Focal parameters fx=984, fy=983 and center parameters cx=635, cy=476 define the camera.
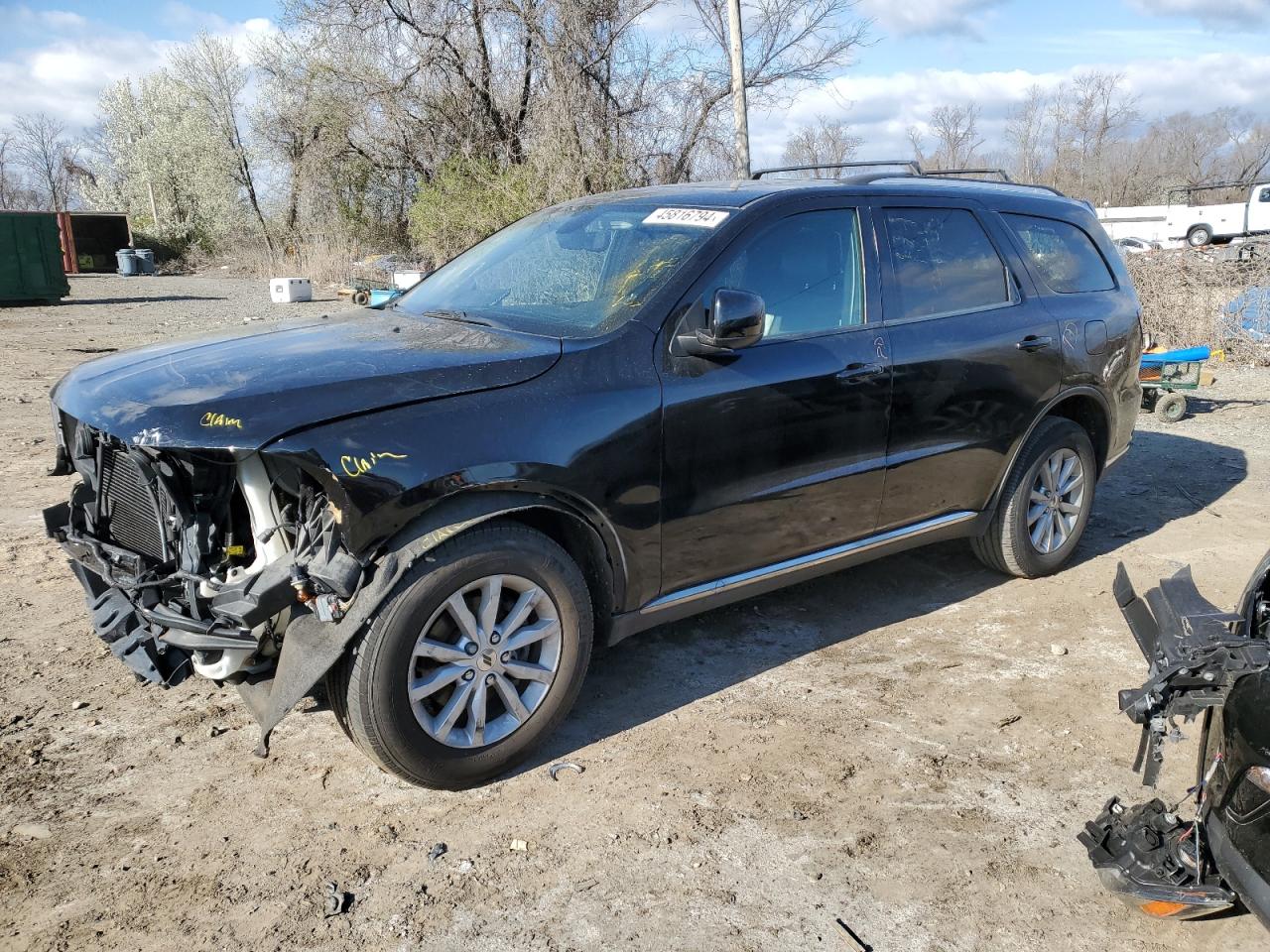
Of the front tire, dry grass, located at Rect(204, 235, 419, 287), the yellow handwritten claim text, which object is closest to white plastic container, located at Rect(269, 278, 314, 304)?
dry grass, located at Rect(204, 235, 419, 287)

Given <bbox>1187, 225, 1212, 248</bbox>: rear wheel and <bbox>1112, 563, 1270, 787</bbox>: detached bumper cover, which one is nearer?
<bbox>1112, 563, 1270, 787</bbox>: detached bumper cover

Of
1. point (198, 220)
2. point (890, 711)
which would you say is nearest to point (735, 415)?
point (890, 711)

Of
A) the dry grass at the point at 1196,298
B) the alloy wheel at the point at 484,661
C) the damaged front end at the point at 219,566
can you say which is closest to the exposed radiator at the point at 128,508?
the damaged front end at the point at 219,566

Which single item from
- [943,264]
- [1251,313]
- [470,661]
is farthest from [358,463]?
[1251,313]

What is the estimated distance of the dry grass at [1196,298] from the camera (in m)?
12.2

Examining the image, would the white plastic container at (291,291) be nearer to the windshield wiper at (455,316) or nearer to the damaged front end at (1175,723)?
the windshield wiper at (455,316)

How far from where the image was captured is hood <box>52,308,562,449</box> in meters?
2.81

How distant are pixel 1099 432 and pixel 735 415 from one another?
282 centimetres

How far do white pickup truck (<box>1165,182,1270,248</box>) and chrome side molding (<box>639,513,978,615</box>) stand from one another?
36.5 m

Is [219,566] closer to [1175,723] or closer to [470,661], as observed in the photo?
[470,661]

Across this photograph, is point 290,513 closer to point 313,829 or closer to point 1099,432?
point 313,829

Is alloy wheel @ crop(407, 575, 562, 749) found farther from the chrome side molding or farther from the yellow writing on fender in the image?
the yellow writing on fender

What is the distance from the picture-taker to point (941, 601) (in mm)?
5008

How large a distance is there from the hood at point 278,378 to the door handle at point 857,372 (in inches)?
Result: 49.4
